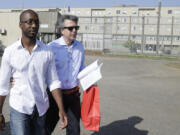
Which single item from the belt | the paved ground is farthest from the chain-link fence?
the belt

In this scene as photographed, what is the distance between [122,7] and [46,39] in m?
52.9

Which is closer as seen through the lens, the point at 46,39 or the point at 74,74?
the point at 74,74

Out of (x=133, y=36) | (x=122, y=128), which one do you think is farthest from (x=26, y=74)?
(x=133, y=36)

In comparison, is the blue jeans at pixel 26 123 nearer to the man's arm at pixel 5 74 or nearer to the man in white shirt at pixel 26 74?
the man in white shirt at pixel 26 74

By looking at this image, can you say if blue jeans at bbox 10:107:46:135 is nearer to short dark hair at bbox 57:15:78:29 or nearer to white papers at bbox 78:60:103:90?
white papers at bbox 78:60:103:90

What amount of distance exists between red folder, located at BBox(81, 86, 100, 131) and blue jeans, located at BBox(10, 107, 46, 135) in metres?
0.79

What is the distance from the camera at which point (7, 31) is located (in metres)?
38.0

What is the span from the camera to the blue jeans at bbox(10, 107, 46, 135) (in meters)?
2.27

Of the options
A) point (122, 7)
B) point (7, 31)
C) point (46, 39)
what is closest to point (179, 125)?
point (46, 39)

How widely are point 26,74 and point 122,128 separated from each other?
2.98 meters

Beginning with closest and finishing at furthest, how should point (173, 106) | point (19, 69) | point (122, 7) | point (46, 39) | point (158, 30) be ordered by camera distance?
point (19, 69) < point (173, 106) < point (46, 39) < point (158, 30) < point (122, 7)

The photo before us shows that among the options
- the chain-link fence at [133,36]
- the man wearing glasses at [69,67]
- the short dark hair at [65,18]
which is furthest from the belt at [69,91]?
the chain-link fence at [133,36]

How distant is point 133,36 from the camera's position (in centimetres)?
3747

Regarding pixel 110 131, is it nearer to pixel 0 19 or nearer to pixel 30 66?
pixel 30 66
